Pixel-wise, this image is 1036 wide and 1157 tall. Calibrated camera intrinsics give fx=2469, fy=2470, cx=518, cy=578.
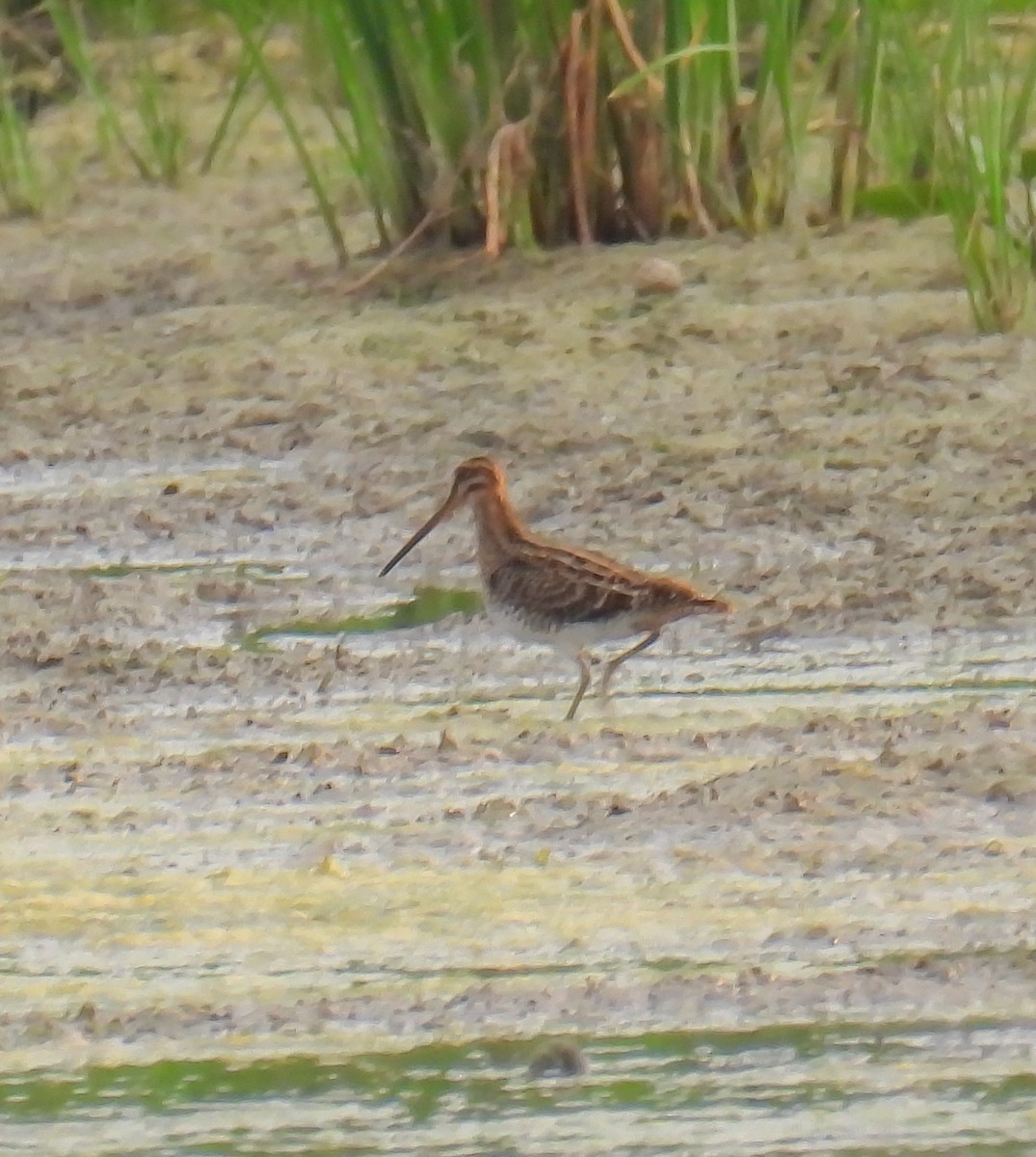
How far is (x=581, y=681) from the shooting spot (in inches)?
149

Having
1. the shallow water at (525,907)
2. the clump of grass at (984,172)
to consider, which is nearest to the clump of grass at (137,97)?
the clump of grass at (984,172)

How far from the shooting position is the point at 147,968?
2.87 metres

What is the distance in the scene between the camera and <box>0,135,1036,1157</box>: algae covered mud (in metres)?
2.56

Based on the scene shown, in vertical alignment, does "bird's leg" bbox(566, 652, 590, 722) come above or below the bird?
below

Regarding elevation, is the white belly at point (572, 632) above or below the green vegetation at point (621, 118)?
below

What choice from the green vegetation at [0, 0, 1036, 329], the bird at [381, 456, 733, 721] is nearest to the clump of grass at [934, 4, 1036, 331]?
the green vegetation at [0, 0, 1036, 329]

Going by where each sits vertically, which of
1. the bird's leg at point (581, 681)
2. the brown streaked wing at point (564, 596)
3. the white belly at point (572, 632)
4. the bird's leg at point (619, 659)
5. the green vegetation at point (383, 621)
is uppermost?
the brown streaked wing at point (564, 596)

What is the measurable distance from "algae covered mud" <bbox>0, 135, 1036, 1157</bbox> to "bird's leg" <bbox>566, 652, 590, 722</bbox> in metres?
0.05

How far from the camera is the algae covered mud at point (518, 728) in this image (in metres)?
2.56

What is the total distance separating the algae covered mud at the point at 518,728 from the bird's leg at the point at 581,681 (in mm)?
46

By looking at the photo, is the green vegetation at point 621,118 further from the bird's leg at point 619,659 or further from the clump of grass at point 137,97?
the bird's leg at point 619,659

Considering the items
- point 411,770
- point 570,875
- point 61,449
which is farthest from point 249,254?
point 570,875

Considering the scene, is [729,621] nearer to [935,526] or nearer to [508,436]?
[935,526]

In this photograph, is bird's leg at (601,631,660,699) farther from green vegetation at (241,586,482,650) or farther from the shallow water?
green vegetation at (241,586,482,650)
